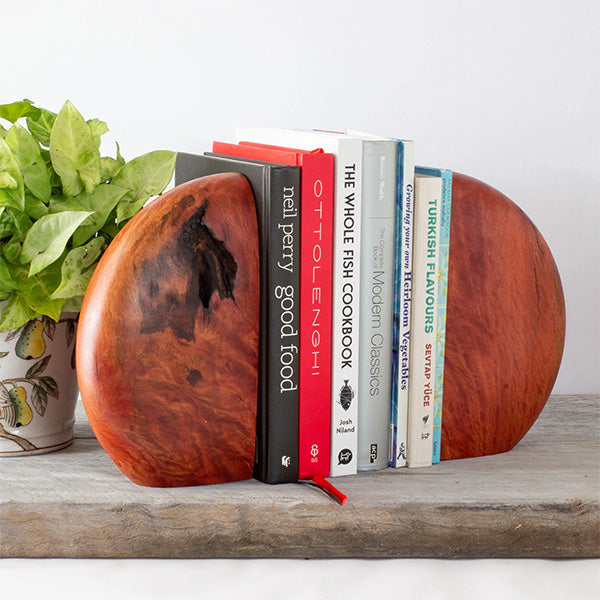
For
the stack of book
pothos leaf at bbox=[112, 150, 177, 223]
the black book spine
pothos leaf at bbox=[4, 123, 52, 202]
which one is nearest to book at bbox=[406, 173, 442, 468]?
the stack of book

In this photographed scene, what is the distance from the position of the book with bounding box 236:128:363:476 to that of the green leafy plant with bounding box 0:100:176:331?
0.16m

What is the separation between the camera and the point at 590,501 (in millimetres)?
749

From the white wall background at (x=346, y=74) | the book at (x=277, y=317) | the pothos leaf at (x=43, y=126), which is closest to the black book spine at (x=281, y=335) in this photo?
the book at (x=277, y=317)

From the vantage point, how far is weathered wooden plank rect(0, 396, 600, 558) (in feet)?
2.36

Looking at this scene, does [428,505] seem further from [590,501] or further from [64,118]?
[64,118]

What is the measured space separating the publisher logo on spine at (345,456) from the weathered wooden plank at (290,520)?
0.11 ft

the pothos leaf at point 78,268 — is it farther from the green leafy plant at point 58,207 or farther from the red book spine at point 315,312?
the red book spine at point 315,312

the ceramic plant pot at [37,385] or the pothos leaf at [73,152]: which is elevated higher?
the pothos leaf at [73,152]

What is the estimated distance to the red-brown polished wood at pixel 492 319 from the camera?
82 centimetres

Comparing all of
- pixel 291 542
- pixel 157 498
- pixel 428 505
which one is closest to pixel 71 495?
pixel 157 498

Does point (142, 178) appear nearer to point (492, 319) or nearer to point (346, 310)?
point (346, 310)

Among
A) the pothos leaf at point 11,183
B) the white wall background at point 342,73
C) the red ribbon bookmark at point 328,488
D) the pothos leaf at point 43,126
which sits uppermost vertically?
the white wall background at point 342,73

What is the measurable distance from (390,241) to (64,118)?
1.00 feet

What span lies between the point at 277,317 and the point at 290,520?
169 mm
